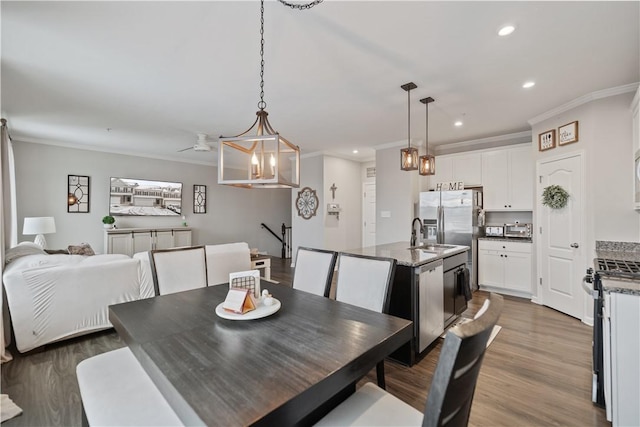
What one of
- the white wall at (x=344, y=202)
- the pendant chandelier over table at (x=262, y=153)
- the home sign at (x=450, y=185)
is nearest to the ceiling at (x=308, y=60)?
the pendant chandelier over table at (x=262, y=153)

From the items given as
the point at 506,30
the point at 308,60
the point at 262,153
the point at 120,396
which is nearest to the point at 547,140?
the point at 506,30

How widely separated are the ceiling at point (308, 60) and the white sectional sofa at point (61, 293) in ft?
6.25

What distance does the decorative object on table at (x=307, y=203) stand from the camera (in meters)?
6.31

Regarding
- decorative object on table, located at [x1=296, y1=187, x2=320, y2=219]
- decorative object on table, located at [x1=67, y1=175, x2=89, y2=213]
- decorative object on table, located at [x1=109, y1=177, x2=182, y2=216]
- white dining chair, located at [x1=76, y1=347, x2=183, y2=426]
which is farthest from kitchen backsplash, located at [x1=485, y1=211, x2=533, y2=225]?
decorative object on table, located at [x1=67, y1=175, x2=89, y2=213]

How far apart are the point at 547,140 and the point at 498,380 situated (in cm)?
342

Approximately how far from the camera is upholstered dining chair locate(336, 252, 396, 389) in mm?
1863

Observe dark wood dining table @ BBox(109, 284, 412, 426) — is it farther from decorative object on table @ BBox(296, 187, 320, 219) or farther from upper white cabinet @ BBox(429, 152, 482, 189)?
decorative object on table @ BBox(296, 187, 320, 219)

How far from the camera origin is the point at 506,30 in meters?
2.10

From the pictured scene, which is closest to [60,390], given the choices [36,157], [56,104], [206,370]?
[206,370]

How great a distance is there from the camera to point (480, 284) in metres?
4.74

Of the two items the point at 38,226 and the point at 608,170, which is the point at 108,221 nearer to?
the point at 38,226

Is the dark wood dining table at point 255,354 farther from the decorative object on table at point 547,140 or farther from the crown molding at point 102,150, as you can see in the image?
the crown molding at point 102,150

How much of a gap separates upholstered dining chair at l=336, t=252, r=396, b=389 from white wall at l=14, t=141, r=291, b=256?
19.5 ft

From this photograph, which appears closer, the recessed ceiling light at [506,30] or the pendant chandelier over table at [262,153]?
the pendant chandelier over table at [262,153]
